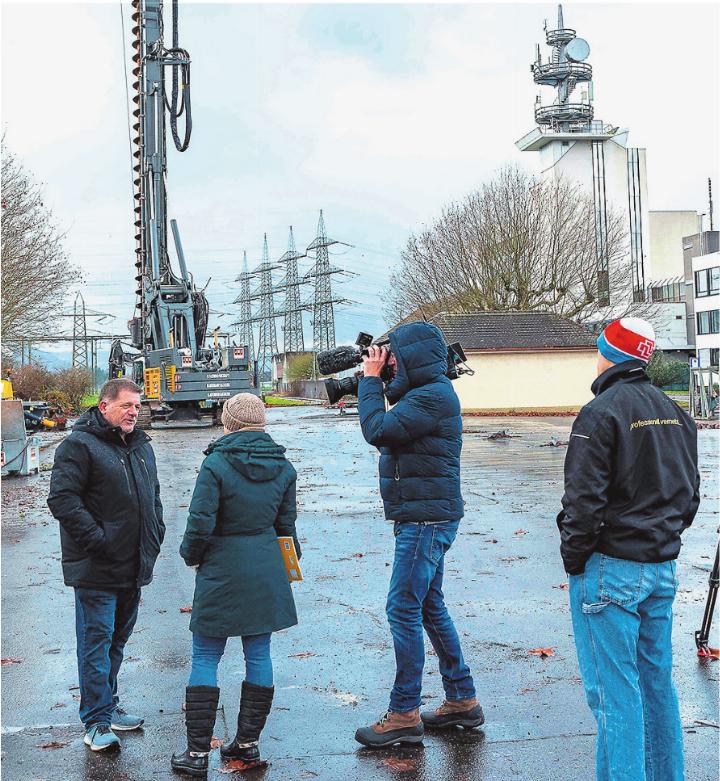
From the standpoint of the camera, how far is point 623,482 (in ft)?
12.6

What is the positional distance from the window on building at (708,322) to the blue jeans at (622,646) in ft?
228

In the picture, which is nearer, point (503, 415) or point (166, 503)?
point (166, 503)

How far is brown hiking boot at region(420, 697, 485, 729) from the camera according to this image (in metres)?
5.16

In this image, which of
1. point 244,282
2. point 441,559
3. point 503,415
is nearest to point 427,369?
point 441,559

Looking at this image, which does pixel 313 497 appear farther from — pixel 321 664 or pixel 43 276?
pixel 43 276

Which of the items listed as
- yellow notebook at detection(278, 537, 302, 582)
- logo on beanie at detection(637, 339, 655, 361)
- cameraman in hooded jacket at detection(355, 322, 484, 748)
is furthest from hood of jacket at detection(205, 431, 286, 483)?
logo on beanie at detection(637, 339, 655, 361)

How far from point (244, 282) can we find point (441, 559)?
9597 centimetres

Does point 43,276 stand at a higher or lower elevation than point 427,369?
higher

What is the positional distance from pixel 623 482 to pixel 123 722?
9.66 ft

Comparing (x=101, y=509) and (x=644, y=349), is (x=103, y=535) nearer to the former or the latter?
A: (x=101, y=509)

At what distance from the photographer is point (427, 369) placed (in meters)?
5.22

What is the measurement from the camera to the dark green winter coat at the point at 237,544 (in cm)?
476

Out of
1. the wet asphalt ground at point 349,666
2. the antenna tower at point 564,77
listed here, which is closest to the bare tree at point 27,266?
the wet asphalt ground at point 349,666

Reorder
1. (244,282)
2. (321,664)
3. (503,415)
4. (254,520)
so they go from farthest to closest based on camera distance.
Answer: (244,282) < (503,415) < (321,664) < (254,520)
